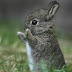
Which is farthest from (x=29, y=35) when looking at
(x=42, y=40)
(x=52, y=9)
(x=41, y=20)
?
(x=52, y=9)

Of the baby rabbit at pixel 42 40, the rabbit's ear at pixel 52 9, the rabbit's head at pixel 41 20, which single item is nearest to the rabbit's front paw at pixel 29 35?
the baby rabbit at pixel 42 40

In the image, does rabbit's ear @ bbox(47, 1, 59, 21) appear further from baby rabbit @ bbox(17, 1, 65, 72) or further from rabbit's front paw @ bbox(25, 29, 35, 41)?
rabbit's front paw @ bbox(25, 29, 35, 41)

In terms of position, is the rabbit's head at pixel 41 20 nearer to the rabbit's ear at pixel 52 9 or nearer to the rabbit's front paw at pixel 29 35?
the rabbit's ear at pixel 52 9

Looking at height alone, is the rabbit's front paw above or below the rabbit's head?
below

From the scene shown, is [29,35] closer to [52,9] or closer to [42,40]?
[42,40]

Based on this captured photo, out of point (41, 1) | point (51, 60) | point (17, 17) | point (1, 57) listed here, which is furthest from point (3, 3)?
point (51, 60)

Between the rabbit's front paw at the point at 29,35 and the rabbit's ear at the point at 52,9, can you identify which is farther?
the rabbit's ear at the point at 52,9

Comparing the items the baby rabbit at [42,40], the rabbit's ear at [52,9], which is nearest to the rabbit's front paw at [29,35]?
the baby rabbit at [42,40]

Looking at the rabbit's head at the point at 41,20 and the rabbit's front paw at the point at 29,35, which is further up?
the rabbit's head at the point at 41,20

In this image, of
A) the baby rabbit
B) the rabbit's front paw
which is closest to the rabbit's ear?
the baby rabbit
